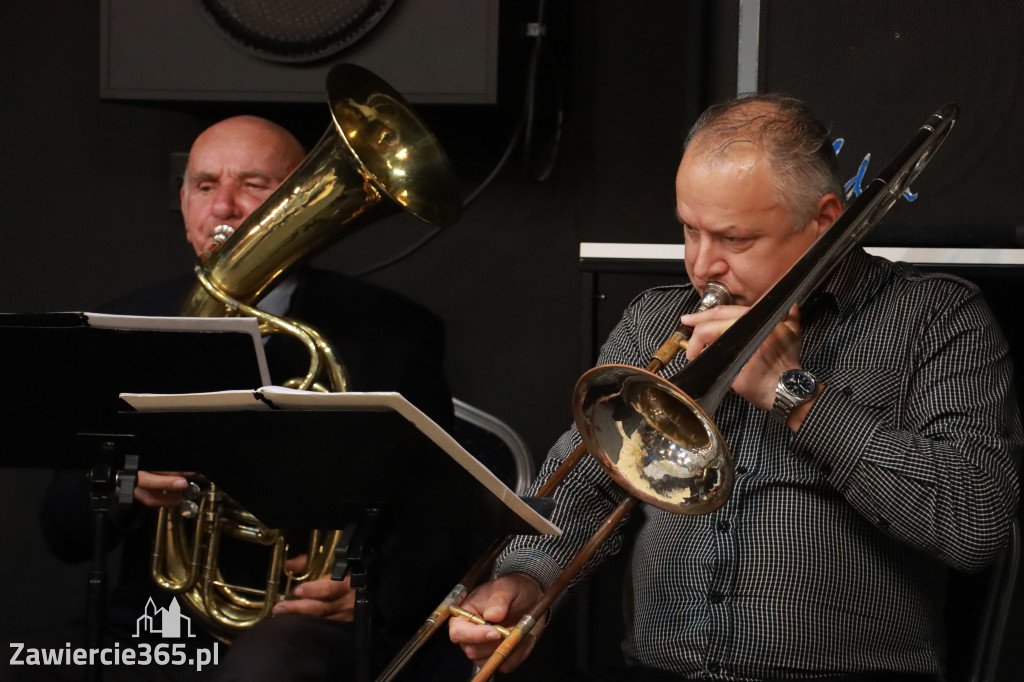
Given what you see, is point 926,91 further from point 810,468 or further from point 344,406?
point 344,406

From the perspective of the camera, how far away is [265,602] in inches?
88.7

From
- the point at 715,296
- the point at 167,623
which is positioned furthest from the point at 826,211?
the point at 167,623

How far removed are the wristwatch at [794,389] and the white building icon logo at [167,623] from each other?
1202mm

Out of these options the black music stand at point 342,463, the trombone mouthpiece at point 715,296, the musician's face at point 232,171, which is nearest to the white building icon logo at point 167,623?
the black music stand at point 342,463

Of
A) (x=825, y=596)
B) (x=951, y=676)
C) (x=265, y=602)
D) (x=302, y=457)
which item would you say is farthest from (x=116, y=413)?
(x=951, y=676)

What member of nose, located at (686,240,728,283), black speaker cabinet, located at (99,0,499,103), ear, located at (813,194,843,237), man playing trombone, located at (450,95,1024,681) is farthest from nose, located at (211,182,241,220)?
ear, located at (813,194,843,237)

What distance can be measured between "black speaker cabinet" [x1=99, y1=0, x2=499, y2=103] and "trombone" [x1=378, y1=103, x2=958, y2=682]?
3.32ft

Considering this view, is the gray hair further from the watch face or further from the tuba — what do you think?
the tuba

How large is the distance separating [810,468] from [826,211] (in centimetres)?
39

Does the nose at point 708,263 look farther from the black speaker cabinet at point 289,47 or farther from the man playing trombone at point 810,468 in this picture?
the black speaker cabinet at point 289,47

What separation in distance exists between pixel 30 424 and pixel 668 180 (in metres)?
1.60

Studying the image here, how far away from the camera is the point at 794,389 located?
170 cm

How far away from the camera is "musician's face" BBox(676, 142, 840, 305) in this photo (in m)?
1.83

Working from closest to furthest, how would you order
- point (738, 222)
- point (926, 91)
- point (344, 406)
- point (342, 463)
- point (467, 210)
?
point (344, 406) → point (342, 463) → point (738, 222) → point (926, 91) → point (467, 210)
